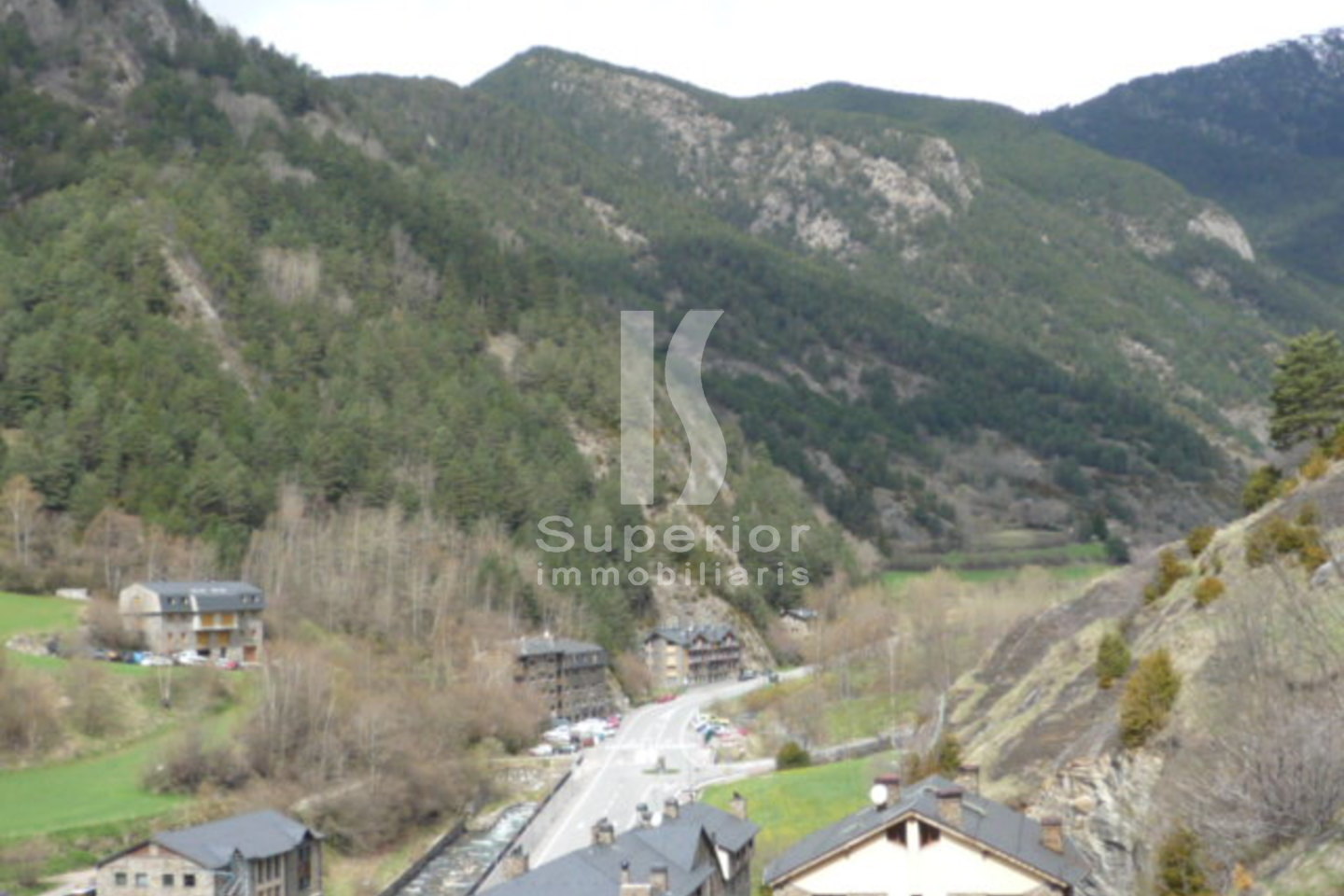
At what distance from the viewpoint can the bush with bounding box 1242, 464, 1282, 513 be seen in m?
45.9

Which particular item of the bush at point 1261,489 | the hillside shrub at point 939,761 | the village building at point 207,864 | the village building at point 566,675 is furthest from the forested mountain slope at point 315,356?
the bush at point 1261,489

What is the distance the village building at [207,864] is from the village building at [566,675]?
34.8 m

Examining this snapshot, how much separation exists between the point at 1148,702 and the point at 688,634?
261ft

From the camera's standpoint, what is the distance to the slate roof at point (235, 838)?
50.7 metres

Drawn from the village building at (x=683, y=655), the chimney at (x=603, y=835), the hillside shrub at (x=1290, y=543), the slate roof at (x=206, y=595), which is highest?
the hillside shrub at (x=1290, y=543)

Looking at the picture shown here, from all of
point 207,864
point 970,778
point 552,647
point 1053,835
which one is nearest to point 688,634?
point 552,647

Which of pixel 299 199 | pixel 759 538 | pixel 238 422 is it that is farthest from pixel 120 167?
pixel 759 538

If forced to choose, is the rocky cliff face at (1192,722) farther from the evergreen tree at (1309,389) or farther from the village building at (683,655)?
the village building at (683,655)

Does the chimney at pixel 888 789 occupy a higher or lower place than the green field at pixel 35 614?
higher

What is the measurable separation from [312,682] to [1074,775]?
1650 inches

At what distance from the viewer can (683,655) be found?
110250mm

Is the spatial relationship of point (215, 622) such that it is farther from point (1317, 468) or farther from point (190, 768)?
point (1317, 468)

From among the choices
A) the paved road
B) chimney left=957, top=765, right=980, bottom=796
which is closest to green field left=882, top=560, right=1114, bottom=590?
the paved road

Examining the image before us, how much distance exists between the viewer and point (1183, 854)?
86.5 ft
